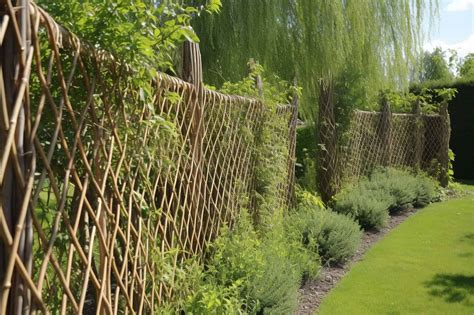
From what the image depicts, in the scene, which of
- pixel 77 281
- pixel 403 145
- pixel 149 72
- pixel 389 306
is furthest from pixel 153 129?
pixel 403 145

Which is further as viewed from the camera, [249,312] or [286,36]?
[286,36]

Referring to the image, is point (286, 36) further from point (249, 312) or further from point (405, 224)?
point (249, 312)

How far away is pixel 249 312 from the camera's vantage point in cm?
345

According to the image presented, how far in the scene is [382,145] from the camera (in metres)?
9.99

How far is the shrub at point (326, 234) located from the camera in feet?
17.7

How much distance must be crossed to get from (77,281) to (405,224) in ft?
21.4

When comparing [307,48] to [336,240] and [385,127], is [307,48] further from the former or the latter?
[336,240]

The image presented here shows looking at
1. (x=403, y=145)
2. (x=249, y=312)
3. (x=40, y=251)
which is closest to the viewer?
(x=40, y=251)

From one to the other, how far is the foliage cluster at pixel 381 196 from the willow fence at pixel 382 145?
0.90 ft

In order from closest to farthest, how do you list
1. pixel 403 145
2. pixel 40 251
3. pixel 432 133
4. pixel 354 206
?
1. pixel 40 251
2. pixel 354 206
3. pixel 403 145
4. pixel 432 133

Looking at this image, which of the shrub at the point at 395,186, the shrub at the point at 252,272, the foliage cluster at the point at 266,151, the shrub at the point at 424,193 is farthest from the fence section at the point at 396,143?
the shrub at the point at 252,272

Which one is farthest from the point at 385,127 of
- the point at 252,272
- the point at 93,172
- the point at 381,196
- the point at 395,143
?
the point at 93,172

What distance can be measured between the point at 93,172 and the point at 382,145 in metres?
8.57

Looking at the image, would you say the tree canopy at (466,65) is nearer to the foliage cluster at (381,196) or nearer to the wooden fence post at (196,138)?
the foliage cluster at (381,196)
